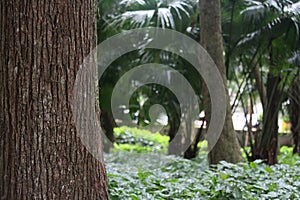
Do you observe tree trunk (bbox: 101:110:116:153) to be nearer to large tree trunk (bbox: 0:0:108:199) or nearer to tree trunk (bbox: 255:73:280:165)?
tree trunk (bbox: 255:73:280:165)

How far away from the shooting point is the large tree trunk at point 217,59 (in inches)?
184

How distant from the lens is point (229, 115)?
469 centimetres

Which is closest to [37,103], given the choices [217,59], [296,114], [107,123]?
[217,59]

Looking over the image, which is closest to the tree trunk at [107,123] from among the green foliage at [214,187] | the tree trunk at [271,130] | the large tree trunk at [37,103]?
the tree trunk at [271,130]

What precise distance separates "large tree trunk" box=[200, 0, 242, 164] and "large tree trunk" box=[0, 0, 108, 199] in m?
2.80

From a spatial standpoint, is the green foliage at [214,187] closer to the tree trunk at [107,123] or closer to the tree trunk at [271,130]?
the tree trunk at [271,130]

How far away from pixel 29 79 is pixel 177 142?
272 inches

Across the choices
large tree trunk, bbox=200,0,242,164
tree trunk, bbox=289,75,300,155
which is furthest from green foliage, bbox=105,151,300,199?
tree trunk, bbox=289,75,300,155

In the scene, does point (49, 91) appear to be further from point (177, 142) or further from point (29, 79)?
point (177, 142)

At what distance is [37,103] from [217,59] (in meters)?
2.98

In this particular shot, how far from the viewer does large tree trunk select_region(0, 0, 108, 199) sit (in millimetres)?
2014

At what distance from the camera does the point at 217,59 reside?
469 centimetres

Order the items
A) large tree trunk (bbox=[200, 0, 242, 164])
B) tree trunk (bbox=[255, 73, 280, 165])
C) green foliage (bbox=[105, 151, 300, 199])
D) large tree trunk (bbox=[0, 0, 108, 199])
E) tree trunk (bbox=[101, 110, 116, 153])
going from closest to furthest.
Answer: large tree trunk (bbox=[0, 0, 108, 199]) < green foliage (bbox=[105, 151, 300, 199]) < large tree trunk (bbox=[200, 0, 242, 164]) < tree trunk (bbox=[255, 73, 280, 165]) < tree trunk (bbox=[101, 110, 116, 153])

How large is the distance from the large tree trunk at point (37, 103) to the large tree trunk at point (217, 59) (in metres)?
2.80
